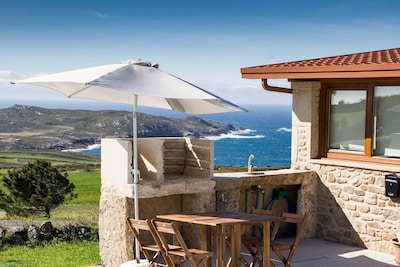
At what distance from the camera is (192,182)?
893 cm

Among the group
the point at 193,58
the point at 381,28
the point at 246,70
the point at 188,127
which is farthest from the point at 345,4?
the point at 246,70

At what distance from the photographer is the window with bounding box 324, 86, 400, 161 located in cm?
981

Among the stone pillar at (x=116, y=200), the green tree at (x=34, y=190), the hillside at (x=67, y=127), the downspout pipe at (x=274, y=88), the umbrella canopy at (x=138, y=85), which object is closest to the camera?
the umbrella canopy at (x=138, y=85)

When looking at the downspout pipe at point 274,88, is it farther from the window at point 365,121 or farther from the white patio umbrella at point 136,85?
the white patio umbrella at point 136,85

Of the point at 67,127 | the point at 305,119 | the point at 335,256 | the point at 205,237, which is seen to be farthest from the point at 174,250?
the point at 67,127

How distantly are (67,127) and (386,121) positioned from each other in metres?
60.5

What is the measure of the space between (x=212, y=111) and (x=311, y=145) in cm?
295

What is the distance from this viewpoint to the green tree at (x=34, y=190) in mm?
15531

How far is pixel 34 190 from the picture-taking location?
16078 mm

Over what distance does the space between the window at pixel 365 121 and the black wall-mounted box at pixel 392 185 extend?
641mm

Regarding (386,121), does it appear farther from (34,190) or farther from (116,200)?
(34,190)

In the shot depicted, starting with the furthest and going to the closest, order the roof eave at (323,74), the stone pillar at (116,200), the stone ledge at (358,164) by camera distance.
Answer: the stone ledge at (358,164), the roof eave at (323,74), the stone pillar at (116,200)

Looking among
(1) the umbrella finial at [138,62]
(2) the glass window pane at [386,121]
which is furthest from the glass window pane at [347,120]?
(1) the umbrella finial at [138,62]

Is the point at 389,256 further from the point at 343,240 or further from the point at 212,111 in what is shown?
the point at 212,111
